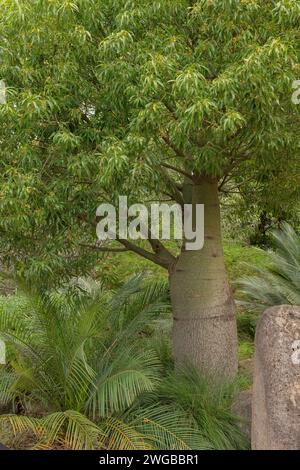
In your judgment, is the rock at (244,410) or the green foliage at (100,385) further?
the rock at (244,410)

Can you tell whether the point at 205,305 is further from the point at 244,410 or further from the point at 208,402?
the point at 244,410

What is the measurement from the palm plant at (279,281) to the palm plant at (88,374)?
265 cm

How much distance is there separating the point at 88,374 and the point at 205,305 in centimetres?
144

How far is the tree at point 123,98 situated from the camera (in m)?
4.42

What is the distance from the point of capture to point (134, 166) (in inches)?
180

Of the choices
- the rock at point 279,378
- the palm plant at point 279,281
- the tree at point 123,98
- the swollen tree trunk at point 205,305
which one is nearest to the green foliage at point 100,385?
the swollen tree trunk at point 205,305

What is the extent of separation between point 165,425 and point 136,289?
5.57 ft

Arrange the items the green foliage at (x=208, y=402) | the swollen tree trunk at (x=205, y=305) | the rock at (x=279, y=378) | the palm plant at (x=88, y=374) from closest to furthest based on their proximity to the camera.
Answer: the rock at (x=279, y=378), the palm plant at (x=88, y=374), the green foliage at (x=208, y=402), the swollen tree trunk at (x=205, y=305)

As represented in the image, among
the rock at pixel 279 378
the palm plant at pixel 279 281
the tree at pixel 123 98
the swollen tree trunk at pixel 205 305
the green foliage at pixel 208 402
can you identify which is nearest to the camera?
the rock at pixel 279 378

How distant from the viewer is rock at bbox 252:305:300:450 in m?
4.12

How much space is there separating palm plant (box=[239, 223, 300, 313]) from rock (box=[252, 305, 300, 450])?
417cm

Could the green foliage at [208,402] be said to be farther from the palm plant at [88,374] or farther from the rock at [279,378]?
the rock at [279,378]
